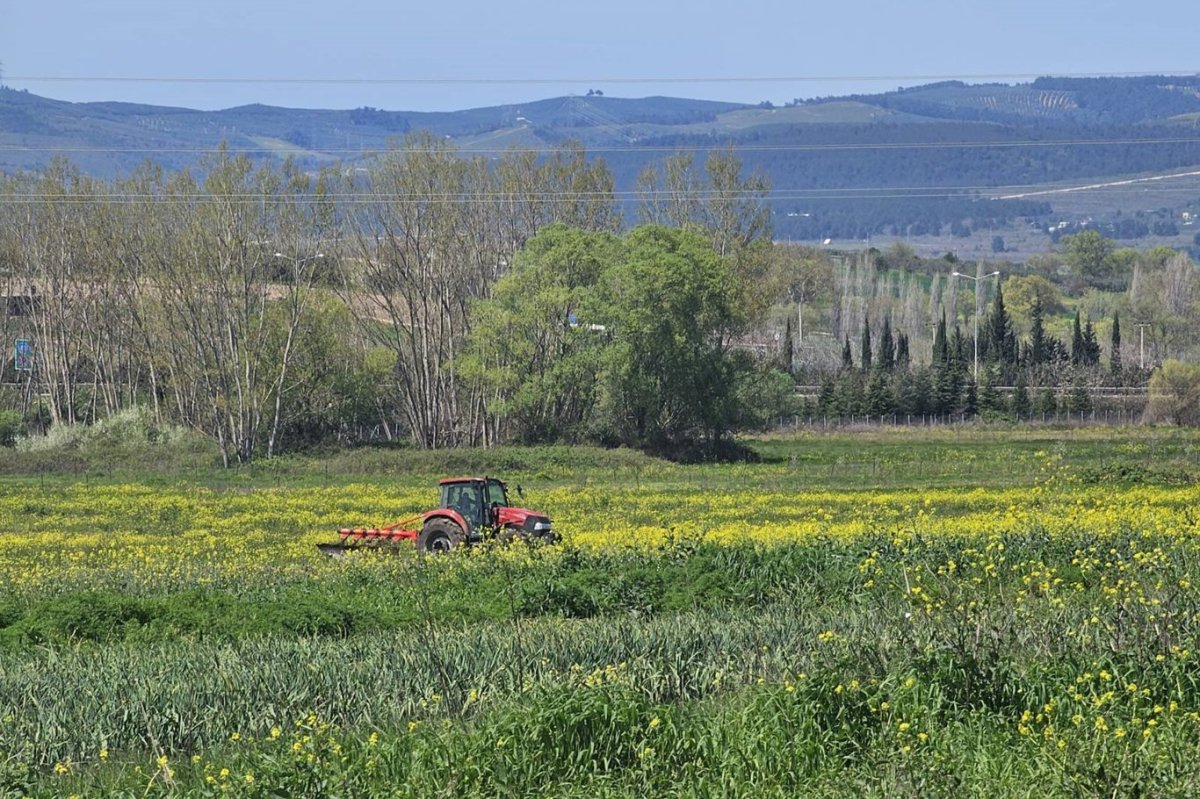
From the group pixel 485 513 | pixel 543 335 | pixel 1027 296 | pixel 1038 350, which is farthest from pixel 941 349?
pixel 485 513

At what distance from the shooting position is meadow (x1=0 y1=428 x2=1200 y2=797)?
12.4 m

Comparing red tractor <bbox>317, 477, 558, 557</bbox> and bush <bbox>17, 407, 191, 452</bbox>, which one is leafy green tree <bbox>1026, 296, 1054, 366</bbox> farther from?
red tractor <bbox>317, 477, 558, 557</bbox>

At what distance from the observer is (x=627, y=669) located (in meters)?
15.6

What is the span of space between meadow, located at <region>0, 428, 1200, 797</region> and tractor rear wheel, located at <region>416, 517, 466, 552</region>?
2.41 m

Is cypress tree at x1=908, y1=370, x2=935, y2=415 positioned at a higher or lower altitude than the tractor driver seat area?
lower

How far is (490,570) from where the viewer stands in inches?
931

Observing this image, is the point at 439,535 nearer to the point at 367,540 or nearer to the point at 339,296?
the point at 367,540

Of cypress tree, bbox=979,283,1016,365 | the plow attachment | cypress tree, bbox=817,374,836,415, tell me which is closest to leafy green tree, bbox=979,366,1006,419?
cypress tree, bbox=817,374,836,415

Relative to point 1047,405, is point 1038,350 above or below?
above

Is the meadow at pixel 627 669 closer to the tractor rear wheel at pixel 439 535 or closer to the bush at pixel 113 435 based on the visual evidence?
the tractor rear wheel at pixel 439 535

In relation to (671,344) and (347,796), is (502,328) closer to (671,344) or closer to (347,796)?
(671,344)

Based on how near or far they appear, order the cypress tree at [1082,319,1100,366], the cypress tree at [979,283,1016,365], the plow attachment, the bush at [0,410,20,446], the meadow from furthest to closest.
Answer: the cypress tree at [979,283,1016,365]
the cypress tree at [1082,319,1100,366]
the bush at [0,410,20,446]
the plow attachment
the meadow

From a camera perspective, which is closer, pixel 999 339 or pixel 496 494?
pixel 496 494

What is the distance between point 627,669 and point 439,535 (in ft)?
47.3
